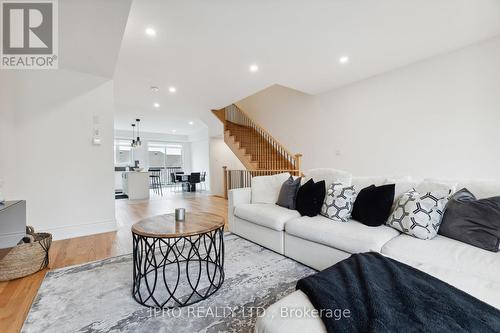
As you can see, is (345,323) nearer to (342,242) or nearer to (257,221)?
(342,242)

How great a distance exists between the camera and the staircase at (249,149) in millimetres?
6039

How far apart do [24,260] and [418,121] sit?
555 cm

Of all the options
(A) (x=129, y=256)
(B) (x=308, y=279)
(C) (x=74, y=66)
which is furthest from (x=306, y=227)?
(C) (x=74, y=66)

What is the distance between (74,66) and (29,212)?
81.5 inches

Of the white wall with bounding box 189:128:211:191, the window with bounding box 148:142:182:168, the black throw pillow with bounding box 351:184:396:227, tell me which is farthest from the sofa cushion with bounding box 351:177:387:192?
the window with bounding box 148:142:182:168

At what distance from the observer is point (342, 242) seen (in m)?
1.89

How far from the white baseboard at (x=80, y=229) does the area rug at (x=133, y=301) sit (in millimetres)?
1213

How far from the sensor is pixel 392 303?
904 mm

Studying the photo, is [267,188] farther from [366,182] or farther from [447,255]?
[447,255]

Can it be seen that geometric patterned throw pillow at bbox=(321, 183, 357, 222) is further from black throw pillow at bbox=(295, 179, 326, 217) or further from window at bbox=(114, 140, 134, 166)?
window at bbox=(114, 140, 134, 166)

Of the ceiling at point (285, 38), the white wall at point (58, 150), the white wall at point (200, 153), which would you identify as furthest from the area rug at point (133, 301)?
the white wall at point (200, 153)

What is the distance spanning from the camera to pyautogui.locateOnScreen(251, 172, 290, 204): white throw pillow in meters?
3.14

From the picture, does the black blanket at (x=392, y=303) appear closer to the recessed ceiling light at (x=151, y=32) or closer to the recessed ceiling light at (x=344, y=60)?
the recessed ceiling light at (x=151, y=32)
